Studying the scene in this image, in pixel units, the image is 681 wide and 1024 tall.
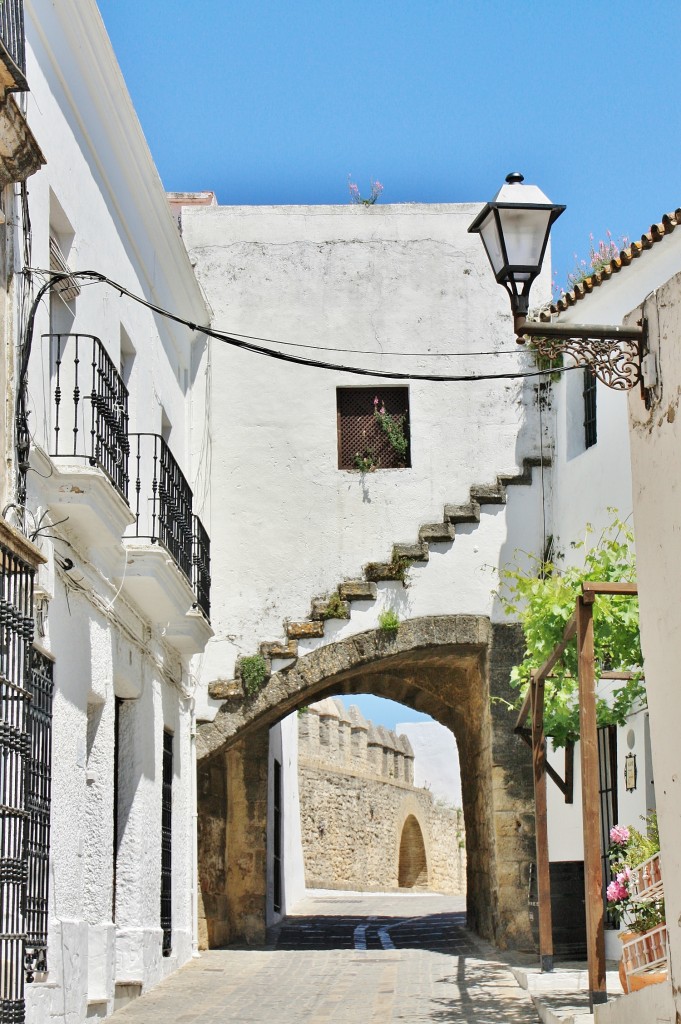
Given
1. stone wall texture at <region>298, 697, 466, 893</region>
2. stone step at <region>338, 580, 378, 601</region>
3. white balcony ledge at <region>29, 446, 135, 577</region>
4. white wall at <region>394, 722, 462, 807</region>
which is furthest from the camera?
white wall at <region>394, 722, 462, 807</region>

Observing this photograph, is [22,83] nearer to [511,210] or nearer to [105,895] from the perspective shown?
[511,210]

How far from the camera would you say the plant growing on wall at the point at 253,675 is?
1428 cm

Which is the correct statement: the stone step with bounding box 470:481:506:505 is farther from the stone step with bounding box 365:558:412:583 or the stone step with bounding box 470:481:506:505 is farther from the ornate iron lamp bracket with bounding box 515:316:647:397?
the ornate iron lamp bracket with bounding box 515:316:647:397

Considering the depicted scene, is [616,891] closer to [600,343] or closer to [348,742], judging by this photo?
[600,343]

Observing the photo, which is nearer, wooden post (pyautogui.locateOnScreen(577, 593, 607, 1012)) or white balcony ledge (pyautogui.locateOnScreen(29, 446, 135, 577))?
wooden post (pyautogui.locateOnScreen(577, 593, 607, 1012))

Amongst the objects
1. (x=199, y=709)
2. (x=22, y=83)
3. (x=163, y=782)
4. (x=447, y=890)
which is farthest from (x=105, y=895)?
(x=447, y=890)

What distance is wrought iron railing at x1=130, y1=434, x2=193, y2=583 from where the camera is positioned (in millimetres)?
11094

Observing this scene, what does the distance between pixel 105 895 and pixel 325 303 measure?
7.65 metres

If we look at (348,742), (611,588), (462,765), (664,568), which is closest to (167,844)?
(462,765)

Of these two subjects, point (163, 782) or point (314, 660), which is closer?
point (163, 782)

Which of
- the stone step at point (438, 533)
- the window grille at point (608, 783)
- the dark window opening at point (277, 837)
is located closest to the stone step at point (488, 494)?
the stone step at point (438, 533)

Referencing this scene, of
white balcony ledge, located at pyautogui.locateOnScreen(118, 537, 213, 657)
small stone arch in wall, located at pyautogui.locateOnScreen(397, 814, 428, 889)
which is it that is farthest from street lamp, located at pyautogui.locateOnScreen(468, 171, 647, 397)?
small stone arch in wall, located at pyautogui.locateOnScreen(397, 814, 428, 889)

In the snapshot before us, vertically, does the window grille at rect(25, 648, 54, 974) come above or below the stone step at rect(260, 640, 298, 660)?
below

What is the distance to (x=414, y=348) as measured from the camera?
15172mm
